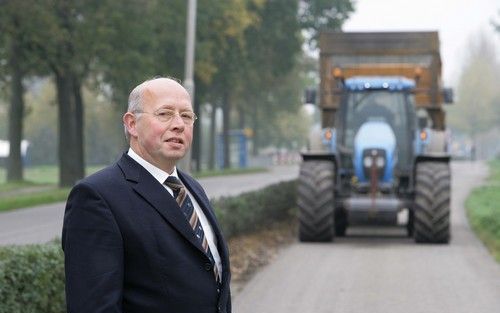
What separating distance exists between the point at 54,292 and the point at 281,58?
51971 mm

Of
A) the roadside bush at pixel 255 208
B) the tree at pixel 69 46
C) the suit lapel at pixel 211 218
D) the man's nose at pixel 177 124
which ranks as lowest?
the roadside bush at pixel 255 208

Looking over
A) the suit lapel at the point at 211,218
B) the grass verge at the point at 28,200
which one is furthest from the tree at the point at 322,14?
the suit lapel at the point at 211,218

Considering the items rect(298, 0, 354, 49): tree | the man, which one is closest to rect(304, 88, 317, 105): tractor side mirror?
the man

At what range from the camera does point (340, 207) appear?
838 inches

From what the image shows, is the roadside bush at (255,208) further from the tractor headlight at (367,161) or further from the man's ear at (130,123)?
the man's ear at (130,123)

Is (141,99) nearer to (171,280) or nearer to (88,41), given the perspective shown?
(171,280)

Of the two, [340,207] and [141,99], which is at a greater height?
[141,99]

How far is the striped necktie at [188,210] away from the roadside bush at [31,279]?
155 inches

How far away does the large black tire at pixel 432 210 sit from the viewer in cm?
2045

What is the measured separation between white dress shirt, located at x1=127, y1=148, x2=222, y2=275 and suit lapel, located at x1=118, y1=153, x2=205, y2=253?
32mm

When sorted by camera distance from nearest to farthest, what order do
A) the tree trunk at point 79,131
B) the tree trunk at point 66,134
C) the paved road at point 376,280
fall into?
1. the paved road at point 376,280
2. the tree trunk at point 66,134
3. the tree trunk at point 79,131

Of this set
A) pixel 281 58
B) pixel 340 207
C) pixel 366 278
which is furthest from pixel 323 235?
pixel 281 58

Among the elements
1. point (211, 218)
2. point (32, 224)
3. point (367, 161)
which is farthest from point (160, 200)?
point (32, 224)

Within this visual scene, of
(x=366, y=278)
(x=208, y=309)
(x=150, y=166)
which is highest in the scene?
(x=150, y=166)
